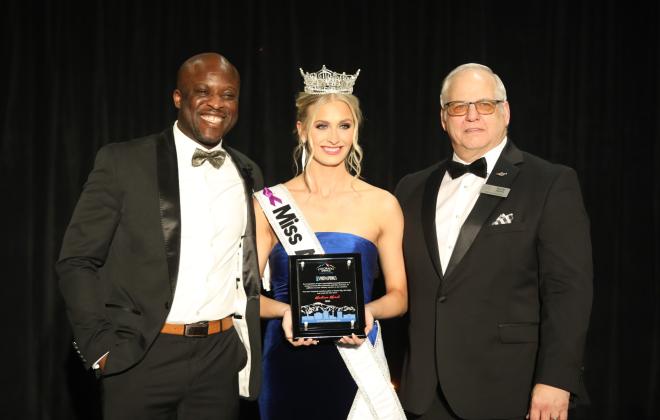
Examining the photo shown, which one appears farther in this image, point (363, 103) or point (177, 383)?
point (363, 103)

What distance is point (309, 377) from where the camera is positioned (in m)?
2.62

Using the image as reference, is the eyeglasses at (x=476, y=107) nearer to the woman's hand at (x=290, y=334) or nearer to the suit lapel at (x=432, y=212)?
the suit lapel at (x=432, y=212)

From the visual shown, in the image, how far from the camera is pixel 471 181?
2.55 meters

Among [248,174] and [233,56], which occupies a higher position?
[233,56]

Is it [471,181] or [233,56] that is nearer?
[471,181]

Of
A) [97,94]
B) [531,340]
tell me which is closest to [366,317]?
[531,340]

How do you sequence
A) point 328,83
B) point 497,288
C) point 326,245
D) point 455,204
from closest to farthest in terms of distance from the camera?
point 497,288 < point 455,204 < point 326,245 < point 328,83

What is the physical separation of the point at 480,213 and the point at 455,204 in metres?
0.15

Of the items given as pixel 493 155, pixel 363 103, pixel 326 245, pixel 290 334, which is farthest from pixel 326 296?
pixel 363 103

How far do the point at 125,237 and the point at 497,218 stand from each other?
1.27 meters

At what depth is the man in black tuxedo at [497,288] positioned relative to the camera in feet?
7.55

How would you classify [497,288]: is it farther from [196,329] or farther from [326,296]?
[196,329]

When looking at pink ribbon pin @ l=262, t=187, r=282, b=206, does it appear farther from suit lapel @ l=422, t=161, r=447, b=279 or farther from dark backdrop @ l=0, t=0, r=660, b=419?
dark backdrop @ l=0, t=0, r=660, b=419

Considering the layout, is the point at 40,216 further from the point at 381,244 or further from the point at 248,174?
the point at 381,244
